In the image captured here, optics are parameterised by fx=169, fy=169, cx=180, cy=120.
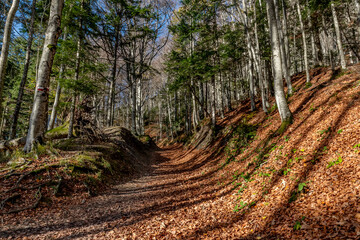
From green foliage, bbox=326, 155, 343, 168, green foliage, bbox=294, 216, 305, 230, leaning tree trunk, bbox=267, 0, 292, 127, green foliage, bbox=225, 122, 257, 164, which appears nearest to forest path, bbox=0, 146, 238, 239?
green foliage, bbox=294, 216, 305, 230

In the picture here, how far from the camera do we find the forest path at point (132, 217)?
12.0ft

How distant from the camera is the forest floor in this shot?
9.78 feet

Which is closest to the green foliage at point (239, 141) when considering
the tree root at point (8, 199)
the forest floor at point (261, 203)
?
the forest floor at point (261, 203)

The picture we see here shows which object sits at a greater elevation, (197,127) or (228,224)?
(197,127)

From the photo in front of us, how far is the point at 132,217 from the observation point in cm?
454

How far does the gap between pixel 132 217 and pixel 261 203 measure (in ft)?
11.0

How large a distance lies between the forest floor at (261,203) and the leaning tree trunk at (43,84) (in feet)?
10.6

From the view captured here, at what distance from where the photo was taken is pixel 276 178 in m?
4.71

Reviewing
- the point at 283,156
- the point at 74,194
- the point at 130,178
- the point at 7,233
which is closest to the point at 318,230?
the point at 283,156

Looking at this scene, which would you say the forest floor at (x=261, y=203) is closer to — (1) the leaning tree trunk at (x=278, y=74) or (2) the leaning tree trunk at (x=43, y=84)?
(1) the leaning tree trunk at (x=278, y=74)

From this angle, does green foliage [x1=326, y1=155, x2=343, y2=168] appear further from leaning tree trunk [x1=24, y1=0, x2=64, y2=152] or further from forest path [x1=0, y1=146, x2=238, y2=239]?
leaning tree trunk [x1=24, y1=0, x2=64, y2=152]

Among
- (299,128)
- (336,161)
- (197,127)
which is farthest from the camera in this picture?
(197,127)

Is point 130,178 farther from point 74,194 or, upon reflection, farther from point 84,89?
point 84,89

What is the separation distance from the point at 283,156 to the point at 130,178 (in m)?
6.83
